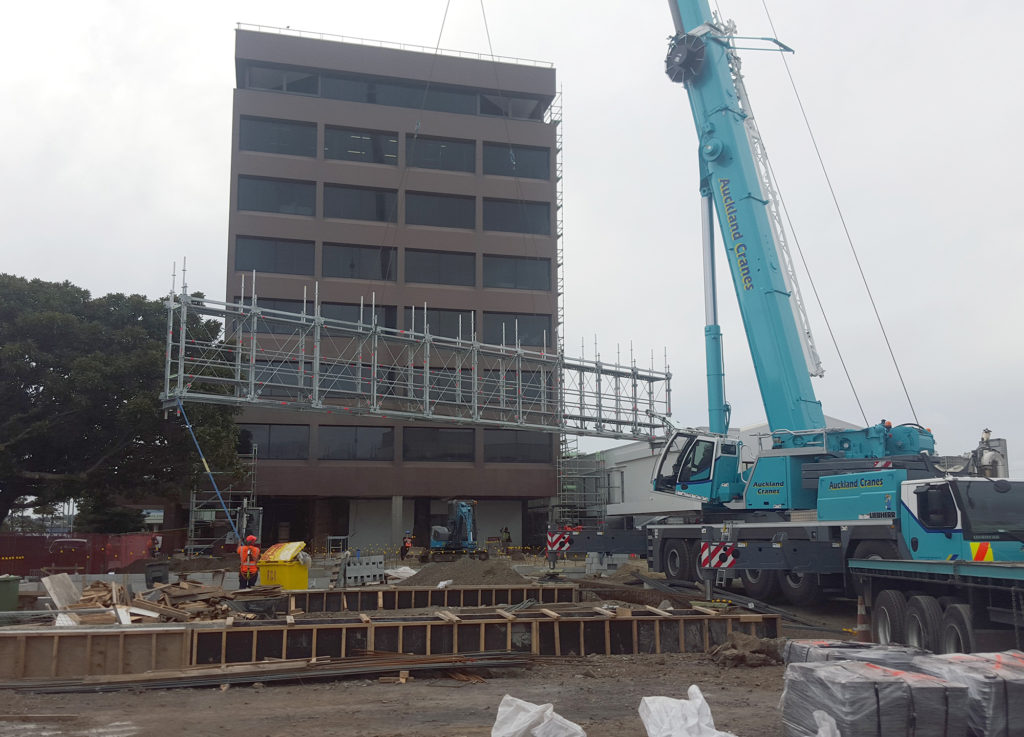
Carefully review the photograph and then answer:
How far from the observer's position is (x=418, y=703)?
969 cm

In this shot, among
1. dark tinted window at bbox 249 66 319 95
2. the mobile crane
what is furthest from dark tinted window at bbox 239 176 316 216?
the mobile crane

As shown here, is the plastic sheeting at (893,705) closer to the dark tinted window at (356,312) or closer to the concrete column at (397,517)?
the concrete column at (397,517)

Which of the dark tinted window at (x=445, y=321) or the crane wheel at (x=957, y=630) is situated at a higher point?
the dark tinted window at (x=445, y=321)

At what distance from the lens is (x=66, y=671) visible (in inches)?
444

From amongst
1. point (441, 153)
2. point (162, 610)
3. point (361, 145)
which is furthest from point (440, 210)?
point (162, 610)

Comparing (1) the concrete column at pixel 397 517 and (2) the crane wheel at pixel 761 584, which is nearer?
(2) the crane wheel at pixel 761 584

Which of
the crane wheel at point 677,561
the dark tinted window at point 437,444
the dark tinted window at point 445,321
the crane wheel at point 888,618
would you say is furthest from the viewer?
the dark tinted window at point 445,321

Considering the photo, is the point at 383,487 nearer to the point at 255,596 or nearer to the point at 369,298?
the point at 369,298

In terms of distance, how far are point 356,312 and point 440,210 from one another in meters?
7.47

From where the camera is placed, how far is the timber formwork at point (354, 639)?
11273 mm

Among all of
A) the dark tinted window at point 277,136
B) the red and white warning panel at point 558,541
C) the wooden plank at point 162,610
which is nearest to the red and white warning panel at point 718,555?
the red and white warning panel at point 558,541

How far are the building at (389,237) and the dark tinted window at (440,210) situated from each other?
0.08 m

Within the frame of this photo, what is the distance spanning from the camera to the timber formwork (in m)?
11.3

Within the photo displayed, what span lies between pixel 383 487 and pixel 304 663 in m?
34.7
